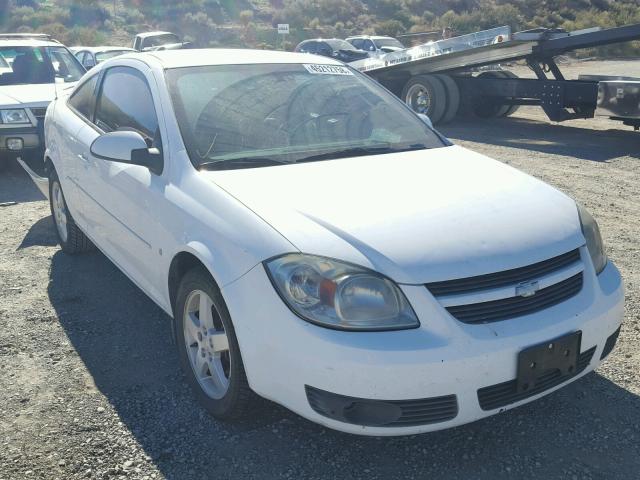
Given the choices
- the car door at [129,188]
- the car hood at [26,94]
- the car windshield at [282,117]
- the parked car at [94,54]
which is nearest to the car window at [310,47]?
the parked car at [94,54]

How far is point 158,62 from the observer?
12.7 feet

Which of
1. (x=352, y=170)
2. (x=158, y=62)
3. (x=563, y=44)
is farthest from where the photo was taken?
(x=563, y=44)

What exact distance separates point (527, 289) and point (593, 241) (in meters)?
0.69

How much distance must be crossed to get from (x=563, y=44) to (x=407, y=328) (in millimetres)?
9623

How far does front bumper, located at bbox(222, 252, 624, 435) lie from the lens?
95.3 inches

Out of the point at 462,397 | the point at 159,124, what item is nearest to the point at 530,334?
the point at 462,397

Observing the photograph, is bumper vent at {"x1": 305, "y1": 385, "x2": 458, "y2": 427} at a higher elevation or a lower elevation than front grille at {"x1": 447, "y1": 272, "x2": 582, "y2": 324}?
lower

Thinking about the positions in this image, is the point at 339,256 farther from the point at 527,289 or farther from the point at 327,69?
the point at 327,69

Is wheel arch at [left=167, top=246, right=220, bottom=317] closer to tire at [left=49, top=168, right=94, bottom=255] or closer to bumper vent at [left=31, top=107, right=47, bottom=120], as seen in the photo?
tire at [left=49, top=168, right=94, bottom=255]

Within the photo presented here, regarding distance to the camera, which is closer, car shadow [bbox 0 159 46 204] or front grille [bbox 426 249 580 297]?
front grille [bbox 426 249 580 297]

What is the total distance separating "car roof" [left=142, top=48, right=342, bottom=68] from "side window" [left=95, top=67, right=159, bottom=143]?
0.15 metres

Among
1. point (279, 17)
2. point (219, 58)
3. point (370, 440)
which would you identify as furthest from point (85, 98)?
point (279, 17)

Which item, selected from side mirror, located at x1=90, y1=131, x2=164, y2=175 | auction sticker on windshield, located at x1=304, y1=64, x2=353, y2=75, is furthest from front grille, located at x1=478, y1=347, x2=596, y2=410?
auction sticker on windshield, located at x1=304, y1=64, x2=353, y2=75

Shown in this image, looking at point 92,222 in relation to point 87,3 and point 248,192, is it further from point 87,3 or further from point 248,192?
point 87,3
